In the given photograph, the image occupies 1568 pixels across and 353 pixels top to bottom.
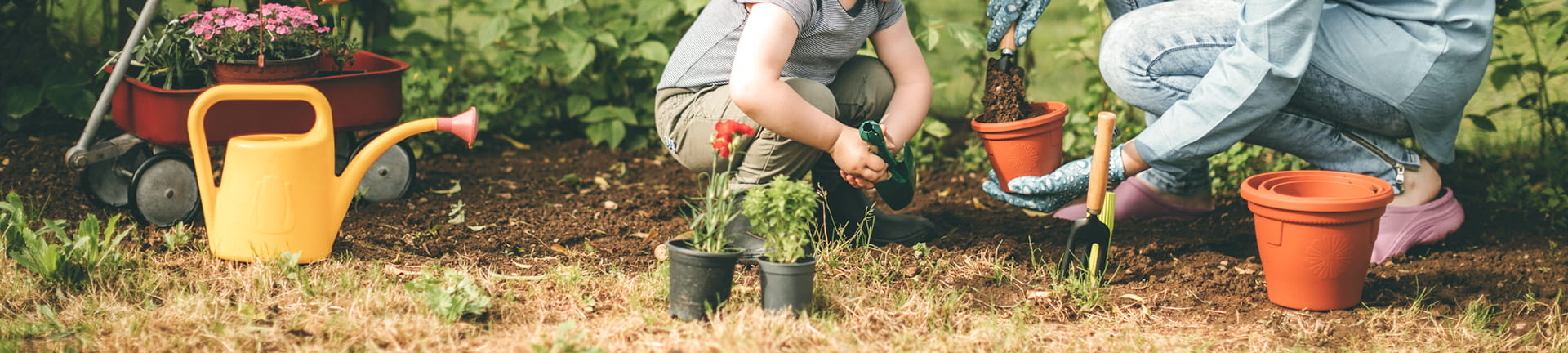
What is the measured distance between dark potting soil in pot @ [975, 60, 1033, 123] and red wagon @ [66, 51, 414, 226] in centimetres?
143

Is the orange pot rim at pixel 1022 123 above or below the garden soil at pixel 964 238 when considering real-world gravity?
above

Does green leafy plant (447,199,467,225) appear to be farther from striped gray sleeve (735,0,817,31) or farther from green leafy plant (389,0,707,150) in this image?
striped gray sleeve (735,0,817,31)

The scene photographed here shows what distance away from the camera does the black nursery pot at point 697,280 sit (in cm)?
192

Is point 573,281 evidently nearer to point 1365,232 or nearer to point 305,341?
point 305,341

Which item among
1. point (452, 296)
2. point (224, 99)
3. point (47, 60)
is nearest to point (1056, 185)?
point (452, 296)

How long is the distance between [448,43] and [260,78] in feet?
3.88

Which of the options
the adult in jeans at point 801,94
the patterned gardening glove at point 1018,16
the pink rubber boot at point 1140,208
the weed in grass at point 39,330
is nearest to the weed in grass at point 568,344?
the adult in jeans at point 801,94

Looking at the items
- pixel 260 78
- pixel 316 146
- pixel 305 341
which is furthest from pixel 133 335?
pixel 260 78

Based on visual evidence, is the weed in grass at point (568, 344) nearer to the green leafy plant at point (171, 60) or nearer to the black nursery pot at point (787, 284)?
the black nursery pot at point (787, 284)

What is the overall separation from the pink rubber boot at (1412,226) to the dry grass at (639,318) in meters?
0.28

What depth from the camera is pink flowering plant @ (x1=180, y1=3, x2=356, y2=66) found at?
256 cm

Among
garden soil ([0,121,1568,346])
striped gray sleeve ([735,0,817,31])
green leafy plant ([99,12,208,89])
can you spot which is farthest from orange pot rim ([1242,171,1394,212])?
green leafy plant ([99,12,208,89])

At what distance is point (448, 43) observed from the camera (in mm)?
3758

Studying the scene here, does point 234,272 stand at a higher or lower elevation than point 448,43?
→ lower
